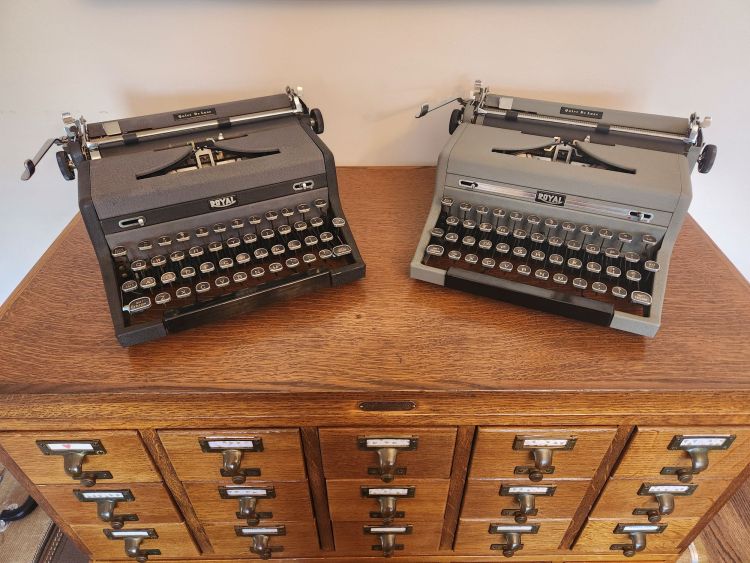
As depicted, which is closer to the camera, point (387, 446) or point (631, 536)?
point (387, 446)

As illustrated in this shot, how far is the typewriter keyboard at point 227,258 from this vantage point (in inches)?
34.9

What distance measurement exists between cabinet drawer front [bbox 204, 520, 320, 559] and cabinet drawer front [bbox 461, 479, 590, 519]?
1.17ft

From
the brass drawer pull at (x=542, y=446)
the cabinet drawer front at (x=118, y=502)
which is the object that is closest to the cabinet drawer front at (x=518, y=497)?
the brass drawer pull at (x=542, y=446)

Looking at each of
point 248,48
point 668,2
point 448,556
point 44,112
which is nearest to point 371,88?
point 248,48

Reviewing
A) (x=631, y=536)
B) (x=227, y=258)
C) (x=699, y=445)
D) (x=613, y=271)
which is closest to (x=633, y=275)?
(x=613, y=271)

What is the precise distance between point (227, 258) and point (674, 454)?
900 millimetres

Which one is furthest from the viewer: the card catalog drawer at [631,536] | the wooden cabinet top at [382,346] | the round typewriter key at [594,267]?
the card catalog drawer at [631,536]

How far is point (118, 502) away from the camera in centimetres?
99

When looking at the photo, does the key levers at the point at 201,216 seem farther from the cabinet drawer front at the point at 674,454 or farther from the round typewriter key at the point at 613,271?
the cabinet drawer front at the point at 674,454

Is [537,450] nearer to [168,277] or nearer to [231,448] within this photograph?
[231,448]

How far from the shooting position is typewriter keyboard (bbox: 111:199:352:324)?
89cm

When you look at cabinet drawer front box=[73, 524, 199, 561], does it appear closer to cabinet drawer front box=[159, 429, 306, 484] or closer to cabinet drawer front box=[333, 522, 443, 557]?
cabinet drawer front box=[159, 429, 306, 484]

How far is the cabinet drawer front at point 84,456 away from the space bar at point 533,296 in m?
0.65

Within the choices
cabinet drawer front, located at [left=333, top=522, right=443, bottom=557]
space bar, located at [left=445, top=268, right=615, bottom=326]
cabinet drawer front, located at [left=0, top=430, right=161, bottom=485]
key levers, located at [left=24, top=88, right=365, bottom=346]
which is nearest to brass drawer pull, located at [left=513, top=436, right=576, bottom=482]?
space bar, located at [left=445, top=268, right=615, bottom=326]
